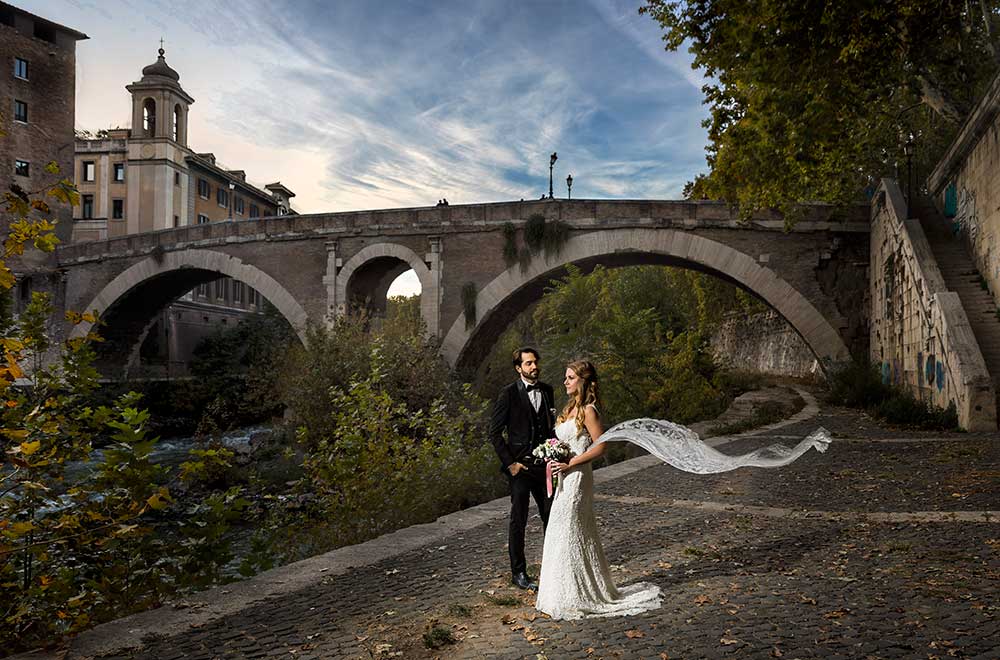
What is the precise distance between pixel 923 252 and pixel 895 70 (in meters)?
3.29

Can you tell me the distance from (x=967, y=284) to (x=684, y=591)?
12.1 m

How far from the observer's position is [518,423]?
483 centimetres

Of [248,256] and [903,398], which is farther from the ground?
[248,256]

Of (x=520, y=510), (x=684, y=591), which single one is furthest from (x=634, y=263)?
(x=684, y=591)

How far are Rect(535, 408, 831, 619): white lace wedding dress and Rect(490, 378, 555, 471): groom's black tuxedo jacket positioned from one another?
0.27 meters

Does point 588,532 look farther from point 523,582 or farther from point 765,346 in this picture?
point 765,346

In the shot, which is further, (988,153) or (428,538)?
(988,153)

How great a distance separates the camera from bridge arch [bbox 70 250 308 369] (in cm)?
2634

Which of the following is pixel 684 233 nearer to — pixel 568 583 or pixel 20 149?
pixel 568 583

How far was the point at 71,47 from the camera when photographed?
37562mm

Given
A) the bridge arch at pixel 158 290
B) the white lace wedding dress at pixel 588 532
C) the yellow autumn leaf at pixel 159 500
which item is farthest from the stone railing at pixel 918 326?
the bridge arch at pixel 158 290

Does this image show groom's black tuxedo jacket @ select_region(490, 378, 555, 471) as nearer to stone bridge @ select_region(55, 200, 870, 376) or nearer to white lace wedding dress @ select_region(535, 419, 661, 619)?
white lace wedding dress @ select_region(535, 419, 661, 619)

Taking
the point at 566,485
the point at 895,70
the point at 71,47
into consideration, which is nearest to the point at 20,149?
the point at 71,47

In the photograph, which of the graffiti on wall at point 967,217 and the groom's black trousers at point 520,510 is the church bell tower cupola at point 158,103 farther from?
the groom's black trousers at point 520,510
